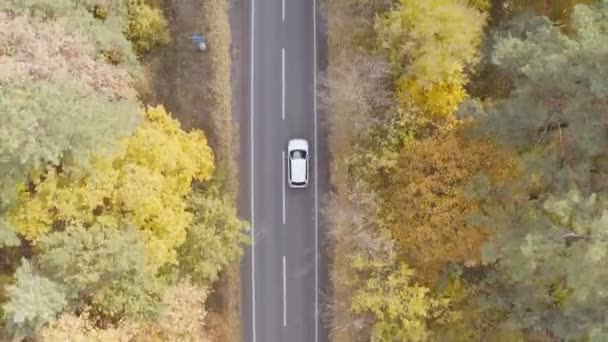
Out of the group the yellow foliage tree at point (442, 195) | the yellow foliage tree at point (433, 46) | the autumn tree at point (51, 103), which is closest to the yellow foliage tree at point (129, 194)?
the autumn tree at point (51, 103)

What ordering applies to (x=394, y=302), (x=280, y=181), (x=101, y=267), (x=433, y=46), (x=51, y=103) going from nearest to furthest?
(x=51, y=103)
(x=101, y=267)
(x=433, y=46)
(x=394, y=302)
(x=280, y=181)

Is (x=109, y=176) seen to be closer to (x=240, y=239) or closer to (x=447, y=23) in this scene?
(x=240, y=239)

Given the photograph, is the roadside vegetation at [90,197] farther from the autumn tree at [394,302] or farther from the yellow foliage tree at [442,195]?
the yellow foliage tree at [442,195]

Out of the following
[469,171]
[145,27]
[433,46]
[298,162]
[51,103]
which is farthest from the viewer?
[298,162]

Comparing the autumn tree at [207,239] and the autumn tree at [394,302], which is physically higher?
the autumn tree at [207,239]

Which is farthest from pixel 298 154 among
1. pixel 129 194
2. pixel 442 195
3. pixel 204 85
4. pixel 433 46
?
pixel 129 194

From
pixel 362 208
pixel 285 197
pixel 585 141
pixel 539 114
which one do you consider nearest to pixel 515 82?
pixel 539 114

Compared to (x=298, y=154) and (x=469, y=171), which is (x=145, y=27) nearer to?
(x=298, y=154)
